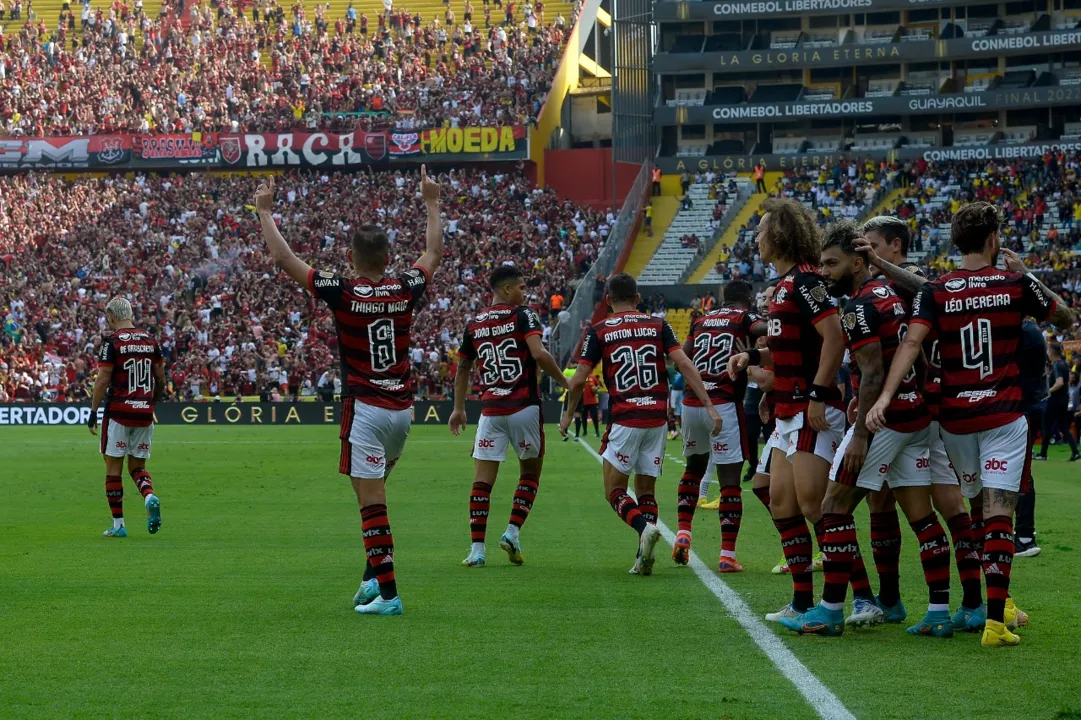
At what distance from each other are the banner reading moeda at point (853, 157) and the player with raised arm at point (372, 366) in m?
49.5

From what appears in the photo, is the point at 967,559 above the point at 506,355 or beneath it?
beneath

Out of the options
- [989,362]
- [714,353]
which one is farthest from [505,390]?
[989,362]

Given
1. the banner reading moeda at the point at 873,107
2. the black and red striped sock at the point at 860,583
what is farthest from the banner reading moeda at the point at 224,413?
the black and red striped sock at the point at 860,583

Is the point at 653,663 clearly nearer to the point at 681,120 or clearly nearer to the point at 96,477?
the point at 96,477

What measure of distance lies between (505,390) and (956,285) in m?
4.78

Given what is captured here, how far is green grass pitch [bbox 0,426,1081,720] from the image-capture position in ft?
19.7

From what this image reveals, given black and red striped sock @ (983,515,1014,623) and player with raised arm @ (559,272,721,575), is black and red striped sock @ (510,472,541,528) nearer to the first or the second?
player with raised arm @ (559,272,721,575)

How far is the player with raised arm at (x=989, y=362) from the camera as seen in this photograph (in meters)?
7.32

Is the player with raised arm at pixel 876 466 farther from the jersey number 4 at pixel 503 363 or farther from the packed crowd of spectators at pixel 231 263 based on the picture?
the packed crowd of spectators at pixel 231 263

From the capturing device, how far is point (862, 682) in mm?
6352

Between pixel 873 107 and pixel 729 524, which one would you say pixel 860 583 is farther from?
pixel 873 107

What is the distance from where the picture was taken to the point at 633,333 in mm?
10750

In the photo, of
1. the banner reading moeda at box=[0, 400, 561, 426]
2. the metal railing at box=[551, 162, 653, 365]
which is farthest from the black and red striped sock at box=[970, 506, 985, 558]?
the banner reading moeda at box=[0, 400, 561, 426]

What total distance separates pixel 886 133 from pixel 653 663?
55.1 m
